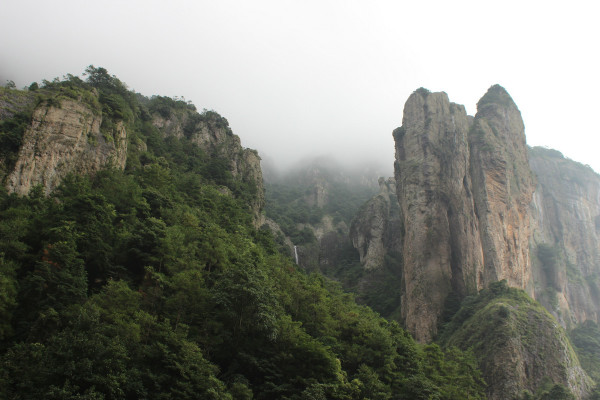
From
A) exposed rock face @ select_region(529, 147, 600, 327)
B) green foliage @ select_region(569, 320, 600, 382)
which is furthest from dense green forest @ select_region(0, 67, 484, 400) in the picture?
exposed rock face @ select_region(529, 147, 600, 327)

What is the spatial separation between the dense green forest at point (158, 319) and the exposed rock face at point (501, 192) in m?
25.8

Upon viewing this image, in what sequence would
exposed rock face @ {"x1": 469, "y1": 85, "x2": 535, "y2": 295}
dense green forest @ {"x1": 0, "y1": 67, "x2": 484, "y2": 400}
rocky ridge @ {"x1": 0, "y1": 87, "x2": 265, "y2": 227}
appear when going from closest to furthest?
dense green forest @ {"x1": 0, "y1": 67, "x2": 484, "y2": 400}, rocky ridge @ {"x1": 0, "y1": 87, "x2": 265, "y2": 227}, exposed rock face @ {"x1": 469, "y1": 85, "x2": 535, "y2": 295}

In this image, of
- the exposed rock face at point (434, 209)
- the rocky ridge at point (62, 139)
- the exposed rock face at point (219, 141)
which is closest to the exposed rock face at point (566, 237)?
the exposed rock face at point (434, 209)

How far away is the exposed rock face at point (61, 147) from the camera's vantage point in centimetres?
2797

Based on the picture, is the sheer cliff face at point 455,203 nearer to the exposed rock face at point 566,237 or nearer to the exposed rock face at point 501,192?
the exposed rock face at point 501,192

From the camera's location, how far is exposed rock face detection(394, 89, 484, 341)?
52281mm

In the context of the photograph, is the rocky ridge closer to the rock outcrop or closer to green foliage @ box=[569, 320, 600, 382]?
the rock outcrop

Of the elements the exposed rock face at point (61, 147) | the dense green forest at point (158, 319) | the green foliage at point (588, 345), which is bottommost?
the dense green forest at point (158, 319)

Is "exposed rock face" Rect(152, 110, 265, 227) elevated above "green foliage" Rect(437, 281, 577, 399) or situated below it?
above

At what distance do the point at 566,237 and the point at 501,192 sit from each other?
49.1 metres

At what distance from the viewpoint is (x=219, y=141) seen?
59.1 metres

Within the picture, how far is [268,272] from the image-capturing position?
30.1m

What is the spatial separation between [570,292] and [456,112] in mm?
47114

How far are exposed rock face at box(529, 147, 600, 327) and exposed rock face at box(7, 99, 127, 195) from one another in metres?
74.4
